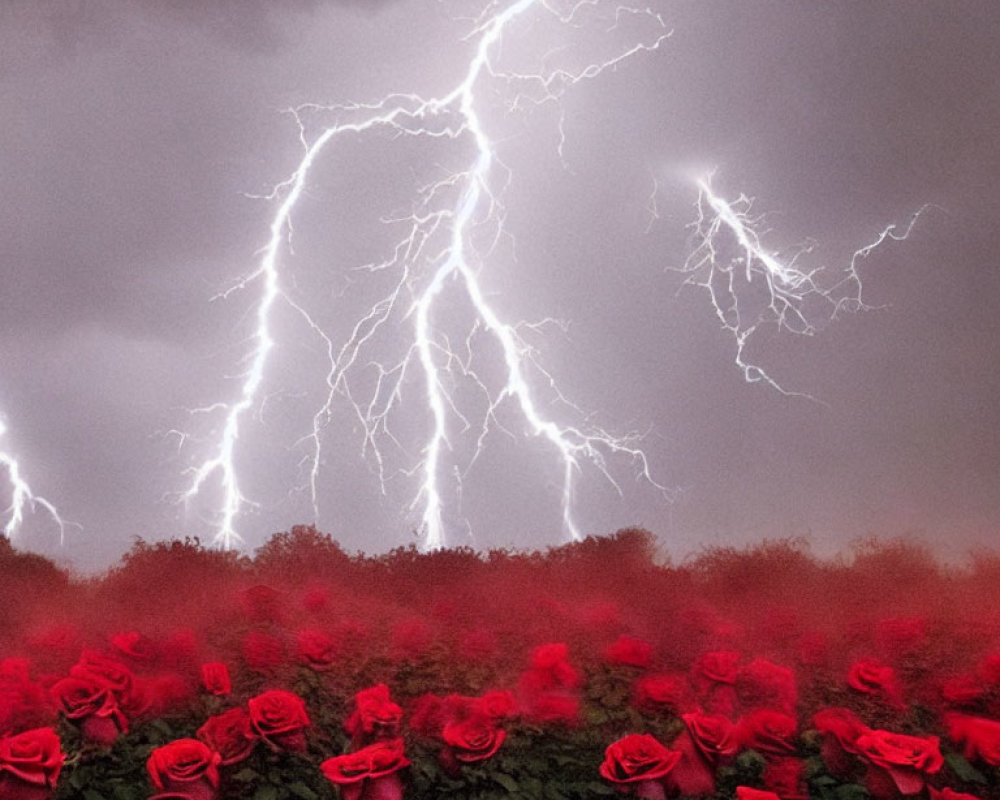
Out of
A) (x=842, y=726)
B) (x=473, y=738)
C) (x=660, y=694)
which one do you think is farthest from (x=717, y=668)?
(x=473, y=738)

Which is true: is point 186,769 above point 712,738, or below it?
above

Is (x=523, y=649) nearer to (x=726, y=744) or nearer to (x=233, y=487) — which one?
(x=726, y=744)

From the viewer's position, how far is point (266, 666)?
2.20 m

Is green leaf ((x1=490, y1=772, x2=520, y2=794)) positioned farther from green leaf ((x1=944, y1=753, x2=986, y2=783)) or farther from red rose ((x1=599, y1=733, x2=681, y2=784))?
green leaf ((x1=944, y1=753, x2=986, y2=783))

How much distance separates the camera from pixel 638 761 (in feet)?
5.86

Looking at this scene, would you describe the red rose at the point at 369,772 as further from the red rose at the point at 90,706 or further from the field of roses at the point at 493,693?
the red rose at the point at 90,706

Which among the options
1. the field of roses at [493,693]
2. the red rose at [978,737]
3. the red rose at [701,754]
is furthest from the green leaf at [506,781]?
the red rose at [978,737]

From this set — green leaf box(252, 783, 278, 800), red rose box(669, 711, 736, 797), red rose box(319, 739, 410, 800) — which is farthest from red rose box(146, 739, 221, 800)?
red rose box(669, 711, 736, 797)

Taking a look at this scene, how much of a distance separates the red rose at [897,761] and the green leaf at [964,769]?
163 mm

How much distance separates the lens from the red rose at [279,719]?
1.81 metres

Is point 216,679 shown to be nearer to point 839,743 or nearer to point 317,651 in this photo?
point 317,651

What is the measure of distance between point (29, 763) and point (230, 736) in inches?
14.9

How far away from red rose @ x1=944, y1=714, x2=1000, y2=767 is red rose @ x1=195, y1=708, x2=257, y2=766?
1668 millimetres

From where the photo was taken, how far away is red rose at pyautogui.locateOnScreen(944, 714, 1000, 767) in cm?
200
